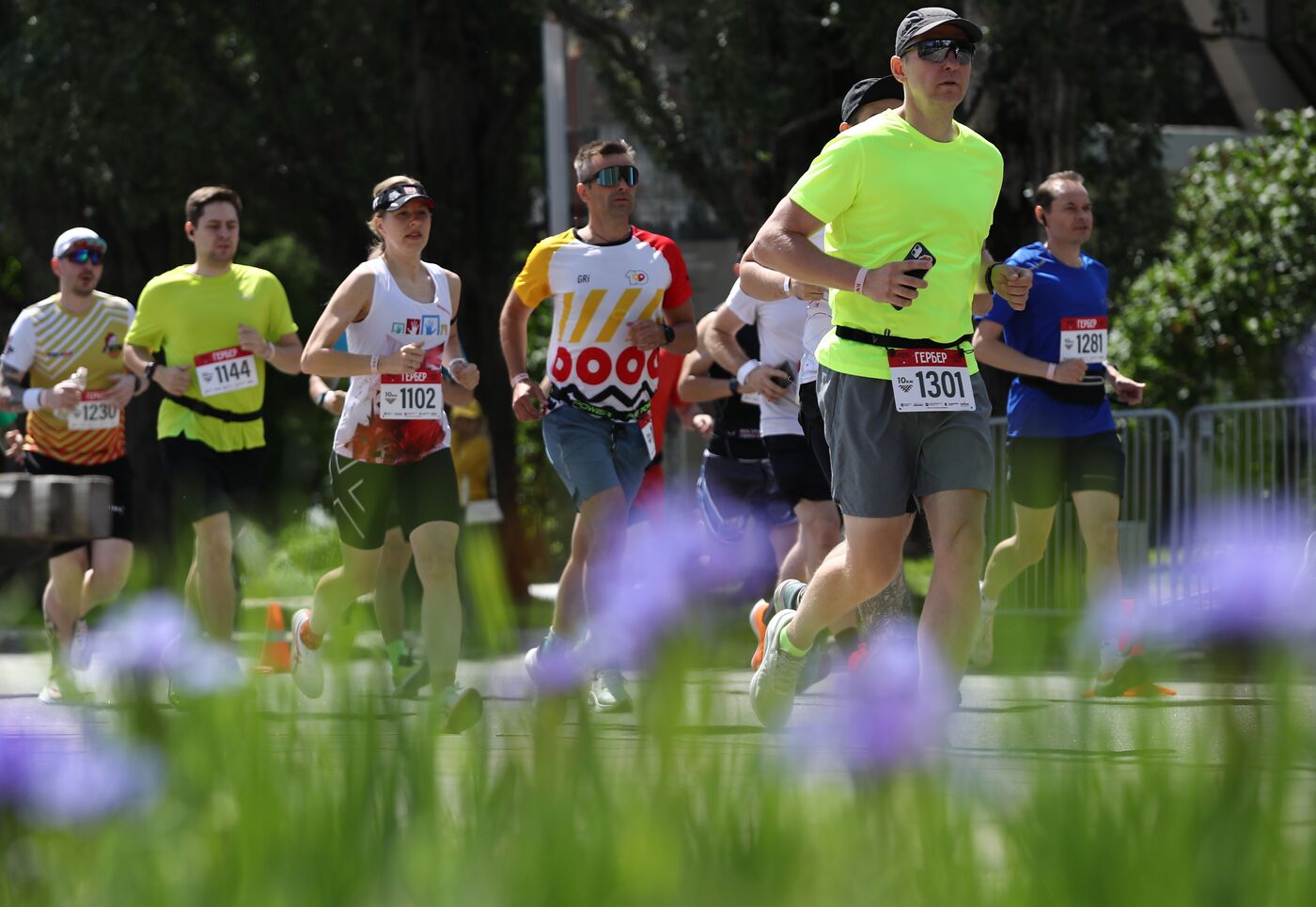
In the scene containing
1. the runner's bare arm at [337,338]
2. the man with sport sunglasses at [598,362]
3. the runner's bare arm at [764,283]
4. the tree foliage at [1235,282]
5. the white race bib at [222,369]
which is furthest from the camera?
the tree foliage at [1235,282]

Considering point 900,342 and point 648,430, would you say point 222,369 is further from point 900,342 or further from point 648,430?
point 900,342

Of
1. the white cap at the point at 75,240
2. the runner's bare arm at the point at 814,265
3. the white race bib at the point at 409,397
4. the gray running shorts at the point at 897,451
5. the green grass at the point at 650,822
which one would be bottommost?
the green grass at the point at 650,822

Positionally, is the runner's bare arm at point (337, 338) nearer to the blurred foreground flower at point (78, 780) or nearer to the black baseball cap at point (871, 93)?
the black baseball cap at point (871, 93)

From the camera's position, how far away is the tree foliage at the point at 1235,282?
60.0ft

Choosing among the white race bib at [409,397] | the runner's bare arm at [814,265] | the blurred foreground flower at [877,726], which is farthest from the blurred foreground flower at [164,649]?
the white race bib at [409,397]

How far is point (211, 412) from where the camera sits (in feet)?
30.6

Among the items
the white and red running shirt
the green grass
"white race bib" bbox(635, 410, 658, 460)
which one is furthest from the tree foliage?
the green grass

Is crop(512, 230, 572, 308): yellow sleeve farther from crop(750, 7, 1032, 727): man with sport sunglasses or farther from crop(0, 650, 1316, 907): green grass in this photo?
crop(0, 650, 1316, 907): green grass

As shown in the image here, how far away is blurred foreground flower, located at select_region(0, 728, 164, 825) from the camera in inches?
104

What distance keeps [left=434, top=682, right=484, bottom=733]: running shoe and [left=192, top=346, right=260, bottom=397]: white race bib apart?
6579mm

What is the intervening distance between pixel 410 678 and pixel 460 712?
9.66 ft

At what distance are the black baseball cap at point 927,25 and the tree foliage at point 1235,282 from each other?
12271mm

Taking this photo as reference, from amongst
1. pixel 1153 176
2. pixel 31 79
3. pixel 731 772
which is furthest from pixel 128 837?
pixel 31 79

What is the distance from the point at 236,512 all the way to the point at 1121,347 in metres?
12.4
